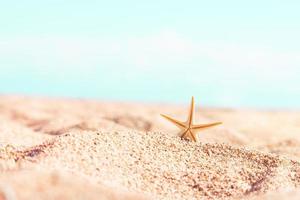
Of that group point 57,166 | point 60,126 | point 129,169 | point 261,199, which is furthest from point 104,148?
point 60,126

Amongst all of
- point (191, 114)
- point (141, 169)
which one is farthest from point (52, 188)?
point (191, 114)

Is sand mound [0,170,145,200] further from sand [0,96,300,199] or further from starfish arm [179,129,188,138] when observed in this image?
starfish arm [179,129,188,138]

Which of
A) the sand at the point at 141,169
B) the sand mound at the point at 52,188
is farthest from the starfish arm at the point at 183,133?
the sand mound at the point at 52,188

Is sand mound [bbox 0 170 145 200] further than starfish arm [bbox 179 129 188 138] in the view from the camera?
No

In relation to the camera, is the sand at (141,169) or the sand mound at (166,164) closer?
the sand at (141,169)

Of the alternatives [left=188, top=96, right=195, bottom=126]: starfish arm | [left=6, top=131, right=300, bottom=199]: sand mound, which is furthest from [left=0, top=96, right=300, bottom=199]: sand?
[left=188, top=96, right=195, bottom=126]: starfish arm

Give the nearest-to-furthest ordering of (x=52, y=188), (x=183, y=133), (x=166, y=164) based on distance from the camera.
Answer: (x=52, y=188), (x=166, y=164), (x=183, y=133)

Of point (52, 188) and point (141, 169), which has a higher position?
point (52, 188)

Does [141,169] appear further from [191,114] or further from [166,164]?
[191,114]

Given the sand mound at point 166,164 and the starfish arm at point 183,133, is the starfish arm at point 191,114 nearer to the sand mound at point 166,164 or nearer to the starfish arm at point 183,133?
the starfish arm at point 183,133

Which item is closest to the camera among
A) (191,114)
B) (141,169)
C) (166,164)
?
(141,169)

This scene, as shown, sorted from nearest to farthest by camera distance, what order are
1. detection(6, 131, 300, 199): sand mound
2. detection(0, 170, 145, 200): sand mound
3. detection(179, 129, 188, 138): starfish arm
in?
detection(0, 170, 145, 200): sand mound < detection(6, 131, 300, 199): sand mound < detection(179, 129, 188, 138): starfish arm
